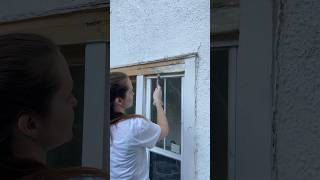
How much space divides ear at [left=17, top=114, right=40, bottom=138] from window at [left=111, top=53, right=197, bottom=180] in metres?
0.98

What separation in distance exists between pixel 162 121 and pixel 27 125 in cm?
104

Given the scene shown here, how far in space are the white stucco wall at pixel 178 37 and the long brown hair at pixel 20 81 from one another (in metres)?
0.95

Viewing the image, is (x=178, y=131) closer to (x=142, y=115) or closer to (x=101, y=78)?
(x=142, y=115)

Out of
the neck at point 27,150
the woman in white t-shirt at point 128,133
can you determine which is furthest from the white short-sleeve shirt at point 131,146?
the neck at point 27,150

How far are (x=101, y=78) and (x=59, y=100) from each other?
1.61 meters

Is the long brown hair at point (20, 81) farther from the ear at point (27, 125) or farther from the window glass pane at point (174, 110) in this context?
the window glass pane at point (174, 110)

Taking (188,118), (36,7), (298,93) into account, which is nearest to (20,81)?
(188,118)

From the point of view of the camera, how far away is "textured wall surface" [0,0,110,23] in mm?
3037

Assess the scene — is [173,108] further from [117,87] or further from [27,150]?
[27,150]

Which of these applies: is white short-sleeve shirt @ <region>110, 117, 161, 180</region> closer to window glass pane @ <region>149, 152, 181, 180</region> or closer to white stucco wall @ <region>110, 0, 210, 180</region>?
window glass pane @ <region>149, 152, 181, 180</region>

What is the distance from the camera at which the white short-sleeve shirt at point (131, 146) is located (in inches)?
96.2

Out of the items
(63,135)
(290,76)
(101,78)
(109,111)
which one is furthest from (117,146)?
(63,135)

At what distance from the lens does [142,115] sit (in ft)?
8.05

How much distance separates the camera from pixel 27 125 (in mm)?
1351
